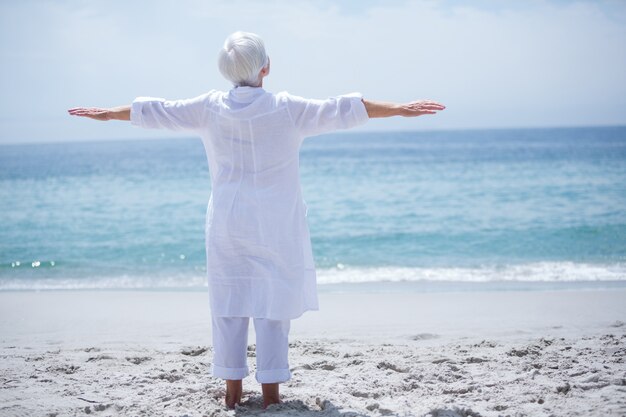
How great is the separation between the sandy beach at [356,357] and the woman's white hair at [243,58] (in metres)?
1.70

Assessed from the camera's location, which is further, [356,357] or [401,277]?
[401,277]

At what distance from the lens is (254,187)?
10.4ft

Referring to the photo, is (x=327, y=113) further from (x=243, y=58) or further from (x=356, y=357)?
(x=356, y=357)

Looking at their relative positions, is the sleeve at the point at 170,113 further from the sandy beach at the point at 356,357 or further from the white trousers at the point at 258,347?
the sandy beach at the point at 356,357

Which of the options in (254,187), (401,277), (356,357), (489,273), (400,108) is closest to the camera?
(400,108)

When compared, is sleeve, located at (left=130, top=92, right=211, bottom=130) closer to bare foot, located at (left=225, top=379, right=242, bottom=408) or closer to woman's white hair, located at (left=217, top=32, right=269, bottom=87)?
woman's white hair, located at (left=217, top=32, right=269, bottom=87)

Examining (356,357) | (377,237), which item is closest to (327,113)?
(356,357)

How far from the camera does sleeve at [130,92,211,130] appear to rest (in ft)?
10.5

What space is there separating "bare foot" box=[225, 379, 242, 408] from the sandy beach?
0.06 metres

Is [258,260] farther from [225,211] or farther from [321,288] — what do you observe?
[321,288]

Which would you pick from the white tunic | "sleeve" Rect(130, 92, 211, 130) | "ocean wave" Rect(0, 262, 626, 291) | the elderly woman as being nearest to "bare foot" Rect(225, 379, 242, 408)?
the elderly woman

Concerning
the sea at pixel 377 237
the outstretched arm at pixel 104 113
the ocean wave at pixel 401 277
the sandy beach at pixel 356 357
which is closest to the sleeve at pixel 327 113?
the outstretched arm at pixel 104 113

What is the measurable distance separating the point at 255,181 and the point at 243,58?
1.92 ft

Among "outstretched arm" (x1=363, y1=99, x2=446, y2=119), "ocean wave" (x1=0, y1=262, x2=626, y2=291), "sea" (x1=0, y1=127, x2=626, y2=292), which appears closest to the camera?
"outstretched arm" (x1=363, y1=99, x2=446, y2=119)
